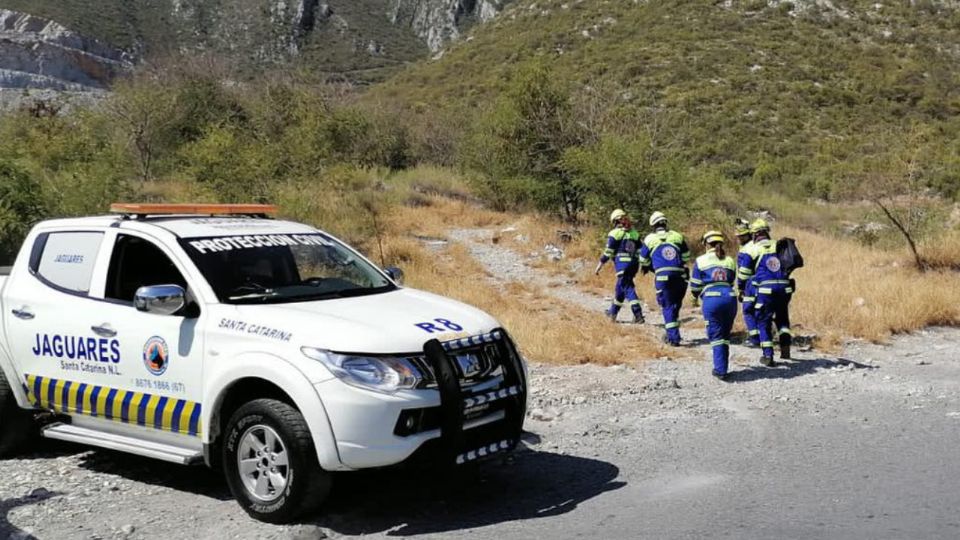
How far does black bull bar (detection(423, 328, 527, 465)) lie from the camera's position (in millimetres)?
4816

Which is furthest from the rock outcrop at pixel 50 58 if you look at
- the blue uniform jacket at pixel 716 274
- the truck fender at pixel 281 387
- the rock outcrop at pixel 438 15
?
the truck fender at pixel 281 387

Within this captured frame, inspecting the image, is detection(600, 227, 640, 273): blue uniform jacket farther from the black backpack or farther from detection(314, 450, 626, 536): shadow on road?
detection(314, 450, 626, 536): shadow on road

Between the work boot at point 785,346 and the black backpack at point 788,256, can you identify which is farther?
the work boot at point 785,346

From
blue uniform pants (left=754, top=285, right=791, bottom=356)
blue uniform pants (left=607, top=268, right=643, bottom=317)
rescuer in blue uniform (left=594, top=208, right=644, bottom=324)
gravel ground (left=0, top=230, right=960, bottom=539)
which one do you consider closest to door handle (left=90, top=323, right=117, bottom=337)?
gravel ground (left=0, top=230, right=960, bottom=539)

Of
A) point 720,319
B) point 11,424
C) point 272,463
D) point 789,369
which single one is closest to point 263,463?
point 272,463

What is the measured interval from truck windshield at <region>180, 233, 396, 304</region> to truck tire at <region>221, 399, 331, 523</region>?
814 millimetres

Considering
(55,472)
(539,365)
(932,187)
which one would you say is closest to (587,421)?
(539,365)

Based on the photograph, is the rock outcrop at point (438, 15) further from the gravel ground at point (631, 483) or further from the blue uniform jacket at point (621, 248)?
the gravel ground at point (631, 483)

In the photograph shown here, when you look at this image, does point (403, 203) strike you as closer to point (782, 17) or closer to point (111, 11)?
point (782, 17)

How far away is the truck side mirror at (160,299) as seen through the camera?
5062 mm

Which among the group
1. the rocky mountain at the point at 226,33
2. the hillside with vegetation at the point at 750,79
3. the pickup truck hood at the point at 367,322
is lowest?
the pickup truck hood at the point at 367,322

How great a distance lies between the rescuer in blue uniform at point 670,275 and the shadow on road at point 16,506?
24.5ft

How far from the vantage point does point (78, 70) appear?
55781mm

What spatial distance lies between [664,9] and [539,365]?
1706 inches
